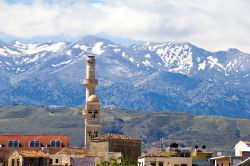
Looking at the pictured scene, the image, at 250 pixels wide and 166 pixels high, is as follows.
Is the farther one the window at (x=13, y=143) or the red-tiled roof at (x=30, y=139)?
the red-tiled roof at (x=30, y=139)

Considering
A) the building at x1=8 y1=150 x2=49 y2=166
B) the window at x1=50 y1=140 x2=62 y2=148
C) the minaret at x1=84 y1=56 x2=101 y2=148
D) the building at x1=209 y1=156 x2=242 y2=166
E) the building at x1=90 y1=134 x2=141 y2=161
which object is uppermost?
the minaret at x1=84 y1=56 x2=101 y2=148

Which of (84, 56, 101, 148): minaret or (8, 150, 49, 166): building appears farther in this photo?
(84, 56, 101, 148): minaret

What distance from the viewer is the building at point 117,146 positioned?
416ft

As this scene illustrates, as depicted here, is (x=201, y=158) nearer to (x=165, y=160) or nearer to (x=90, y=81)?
(x=165, y=160)

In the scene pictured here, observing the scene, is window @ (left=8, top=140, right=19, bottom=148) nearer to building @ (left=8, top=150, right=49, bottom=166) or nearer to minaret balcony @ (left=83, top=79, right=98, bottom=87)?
minaret balcony @ (left=83, top=79, right=98, bottom=87)

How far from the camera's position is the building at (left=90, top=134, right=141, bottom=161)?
416ft

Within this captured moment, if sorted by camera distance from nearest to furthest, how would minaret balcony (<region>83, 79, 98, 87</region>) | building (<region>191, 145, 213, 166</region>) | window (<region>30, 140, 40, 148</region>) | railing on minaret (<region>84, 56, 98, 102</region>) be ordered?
building (<region>191, 145, 213, 166</region>) → window (<region>30, 140, 40, 148</region>) → minaret balcony (<region>83, 79, 98, 87</region>) → railing on minaret (<region>84, 56, 98, 102</region>)

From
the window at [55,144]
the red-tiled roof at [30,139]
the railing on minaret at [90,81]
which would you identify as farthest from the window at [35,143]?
the railing on minaret at [90,81]

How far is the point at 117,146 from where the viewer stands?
12719cm

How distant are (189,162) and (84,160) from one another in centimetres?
1386

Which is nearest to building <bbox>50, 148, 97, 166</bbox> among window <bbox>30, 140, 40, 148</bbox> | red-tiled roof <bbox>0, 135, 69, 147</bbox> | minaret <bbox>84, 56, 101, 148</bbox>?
minaret <bbox>84, 56, 101, 148</bbox>

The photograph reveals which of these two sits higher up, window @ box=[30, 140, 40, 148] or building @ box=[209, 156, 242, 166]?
window @ box=[30, 140, 40, 148]

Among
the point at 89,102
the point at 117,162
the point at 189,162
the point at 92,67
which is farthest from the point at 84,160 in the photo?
the point at 92,67

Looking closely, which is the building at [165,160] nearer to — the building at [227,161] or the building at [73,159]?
the building at [227,161]
